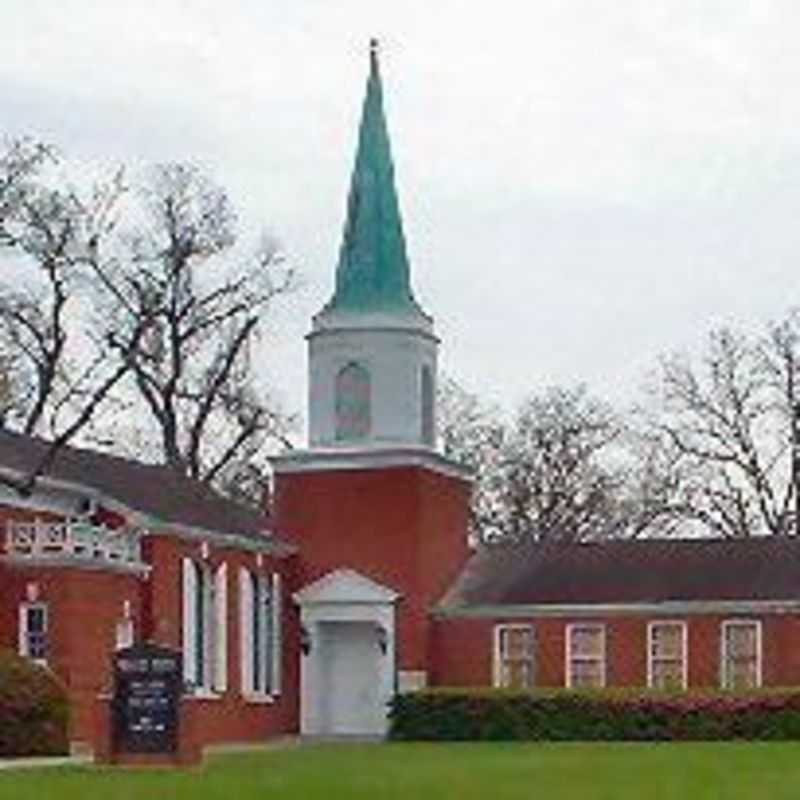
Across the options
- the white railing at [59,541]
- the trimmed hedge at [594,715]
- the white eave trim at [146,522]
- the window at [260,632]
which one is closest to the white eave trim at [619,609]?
the trimmed hedge at [594,715]

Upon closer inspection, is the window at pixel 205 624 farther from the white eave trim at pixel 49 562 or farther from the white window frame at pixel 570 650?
the white window frame at pixel 570 650

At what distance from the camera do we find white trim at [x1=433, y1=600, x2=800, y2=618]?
185 feet

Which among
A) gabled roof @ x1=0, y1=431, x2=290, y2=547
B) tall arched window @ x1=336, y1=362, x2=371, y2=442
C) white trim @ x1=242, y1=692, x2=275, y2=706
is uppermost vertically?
tall arched window @ x1=336, y1=362, x2=371, y2=442

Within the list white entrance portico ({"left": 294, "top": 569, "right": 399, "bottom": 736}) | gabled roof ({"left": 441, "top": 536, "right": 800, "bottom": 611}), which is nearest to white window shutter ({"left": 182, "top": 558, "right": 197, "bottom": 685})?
white entrance portico ({"left": 294, "top": 569, "right": 399, "bottom": 736})

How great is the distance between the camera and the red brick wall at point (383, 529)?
57.8 m

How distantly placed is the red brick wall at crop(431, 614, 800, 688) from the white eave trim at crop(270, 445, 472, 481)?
13.0 feet

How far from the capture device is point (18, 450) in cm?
5244

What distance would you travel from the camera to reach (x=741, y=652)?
187 ft

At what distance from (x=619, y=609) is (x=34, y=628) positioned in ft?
51.4

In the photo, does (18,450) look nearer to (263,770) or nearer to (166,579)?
(166,579)

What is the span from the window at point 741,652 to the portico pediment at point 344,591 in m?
7.84

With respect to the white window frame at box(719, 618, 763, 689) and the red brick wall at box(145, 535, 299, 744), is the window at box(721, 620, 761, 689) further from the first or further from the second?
the red brick wall at box(145, 535, 299, 744)

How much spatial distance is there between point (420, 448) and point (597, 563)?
558 centimetres

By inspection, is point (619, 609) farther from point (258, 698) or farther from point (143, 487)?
point (143, 487)
